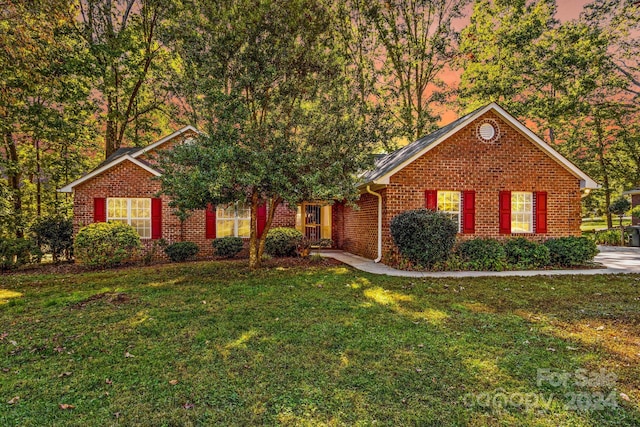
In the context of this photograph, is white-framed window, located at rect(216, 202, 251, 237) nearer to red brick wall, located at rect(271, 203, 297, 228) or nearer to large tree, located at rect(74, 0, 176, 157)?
red brick wall, located at rect(271, 203, 297, 228)

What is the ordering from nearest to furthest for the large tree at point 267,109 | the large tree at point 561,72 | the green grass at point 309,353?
1. the green grass at point 309,353
2. the large tree at point 267,109
3. the large tree at point 561,72

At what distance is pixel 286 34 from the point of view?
338 inches

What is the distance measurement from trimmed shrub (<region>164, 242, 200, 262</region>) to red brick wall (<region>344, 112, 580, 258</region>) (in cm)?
693

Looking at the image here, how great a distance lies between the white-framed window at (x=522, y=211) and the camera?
11463mm

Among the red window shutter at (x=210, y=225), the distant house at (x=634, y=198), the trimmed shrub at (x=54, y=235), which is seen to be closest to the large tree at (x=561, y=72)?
the distant house at (x=634, y=198)

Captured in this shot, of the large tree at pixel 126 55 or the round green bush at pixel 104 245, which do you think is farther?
the large tree at pixel 126 55

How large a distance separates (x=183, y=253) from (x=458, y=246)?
935 cm

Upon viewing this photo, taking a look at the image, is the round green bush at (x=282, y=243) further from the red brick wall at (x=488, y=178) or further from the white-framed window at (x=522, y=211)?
the white-framed window at (x=522, y=211)

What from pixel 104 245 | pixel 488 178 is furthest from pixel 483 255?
pixel 104 245

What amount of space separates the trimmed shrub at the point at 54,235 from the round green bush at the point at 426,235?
11.8 meters

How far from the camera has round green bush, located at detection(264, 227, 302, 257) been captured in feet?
41.0

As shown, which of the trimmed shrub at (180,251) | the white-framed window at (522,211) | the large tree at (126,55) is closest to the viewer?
the white-framed window at (522,211)

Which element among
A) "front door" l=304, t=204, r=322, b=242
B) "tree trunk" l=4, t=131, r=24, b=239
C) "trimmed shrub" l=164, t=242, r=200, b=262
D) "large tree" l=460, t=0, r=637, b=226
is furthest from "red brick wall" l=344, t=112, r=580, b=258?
"tree trunk" l=4, t=131, r=24, b=239

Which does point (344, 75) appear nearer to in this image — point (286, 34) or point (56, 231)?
point (286, 34)
